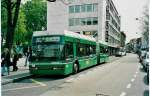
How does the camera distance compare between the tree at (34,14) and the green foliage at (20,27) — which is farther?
the tree at (34,14)

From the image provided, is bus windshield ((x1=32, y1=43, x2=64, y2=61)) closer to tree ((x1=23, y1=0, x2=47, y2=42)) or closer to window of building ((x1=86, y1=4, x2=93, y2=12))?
window of building ((x1=86, y1=4, x2=93, y2=12))

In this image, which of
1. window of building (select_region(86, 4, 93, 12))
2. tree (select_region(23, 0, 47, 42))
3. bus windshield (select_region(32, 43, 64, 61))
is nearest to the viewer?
bus windshield (select_region(32, 43, 64, 61))

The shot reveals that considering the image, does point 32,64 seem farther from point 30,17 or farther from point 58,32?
point 30,17

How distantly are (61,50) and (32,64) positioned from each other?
1.77m

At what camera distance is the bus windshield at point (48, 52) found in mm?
18734

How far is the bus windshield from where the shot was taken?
61.5ft

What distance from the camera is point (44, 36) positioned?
19.4 m

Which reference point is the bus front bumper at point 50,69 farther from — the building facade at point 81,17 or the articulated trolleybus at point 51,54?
the building facade at point 81,17

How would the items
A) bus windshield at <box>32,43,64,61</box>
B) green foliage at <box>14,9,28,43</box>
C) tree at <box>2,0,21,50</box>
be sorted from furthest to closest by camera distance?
green foliage at <box>14,9,28,43</box>
tree at <box>2,0,21,50</box>
bus windshield at <box>32,43,64,61</box>

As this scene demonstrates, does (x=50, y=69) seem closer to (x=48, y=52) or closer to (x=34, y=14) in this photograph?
(x=48, y=52)

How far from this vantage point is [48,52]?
18812 millimetres

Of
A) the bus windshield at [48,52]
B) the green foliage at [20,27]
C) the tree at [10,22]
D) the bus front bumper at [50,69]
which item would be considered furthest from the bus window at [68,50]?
the green foliage at [20,27]

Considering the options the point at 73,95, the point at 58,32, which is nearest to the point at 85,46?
the point at 58,32

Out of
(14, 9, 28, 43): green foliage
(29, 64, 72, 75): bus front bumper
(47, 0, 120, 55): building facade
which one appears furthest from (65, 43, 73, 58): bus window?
(47, 0, 120, 55): building facade
